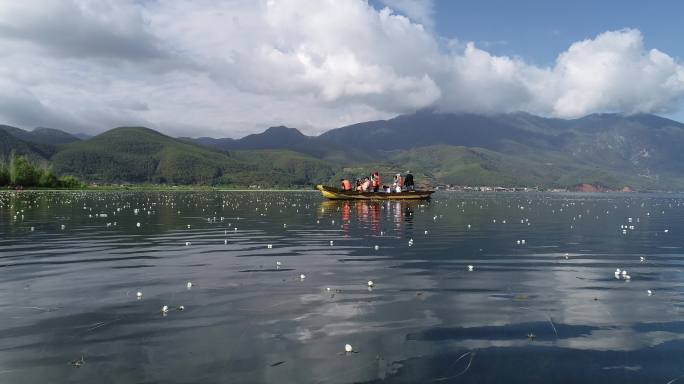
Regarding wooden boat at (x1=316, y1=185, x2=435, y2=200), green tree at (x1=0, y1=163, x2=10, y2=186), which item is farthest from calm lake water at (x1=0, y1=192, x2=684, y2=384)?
green tree at (x1=0, y1=163, x2=10, y2=186)

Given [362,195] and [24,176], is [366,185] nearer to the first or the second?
[362,195]

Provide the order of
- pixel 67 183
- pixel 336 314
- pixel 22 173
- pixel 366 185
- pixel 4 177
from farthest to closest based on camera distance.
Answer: pixel 67 183, pixel 22 173, pixel 4 177, pixel 366 185, pixel 336 314

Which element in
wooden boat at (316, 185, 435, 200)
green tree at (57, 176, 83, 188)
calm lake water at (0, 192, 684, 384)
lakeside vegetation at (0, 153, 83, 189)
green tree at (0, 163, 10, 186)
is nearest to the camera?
calm lake water at (0, 192, 684, 384)

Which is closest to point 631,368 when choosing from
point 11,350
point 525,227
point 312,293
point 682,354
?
point 682,354

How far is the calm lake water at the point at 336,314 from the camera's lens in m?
10.2

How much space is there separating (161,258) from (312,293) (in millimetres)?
11346

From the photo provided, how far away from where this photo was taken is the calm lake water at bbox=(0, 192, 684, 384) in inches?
404

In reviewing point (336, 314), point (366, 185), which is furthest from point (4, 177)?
point (336, 314)

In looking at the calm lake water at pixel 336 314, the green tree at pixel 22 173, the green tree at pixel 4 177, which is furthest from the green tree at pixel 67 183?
the calm lake water at pixel 336 314

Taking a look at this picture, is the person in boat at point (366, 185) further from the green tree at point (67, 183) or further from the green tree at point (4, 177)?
the green tree at point (67, 183)

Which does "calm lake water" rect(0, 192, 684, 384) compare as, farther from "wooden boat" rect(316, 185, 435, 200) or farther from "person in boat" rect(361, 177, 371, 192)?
"person in boat" rect(361, 177, 371, 192)

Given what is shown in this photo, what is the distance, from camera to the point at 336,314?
14.4 metres

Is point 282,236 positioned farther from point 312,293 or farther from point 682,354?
point 682,354

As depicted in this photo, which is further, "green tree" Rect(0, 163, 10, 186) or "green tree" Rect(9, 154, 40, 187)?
"green tree" Rect(9, 154, 40, 187)
